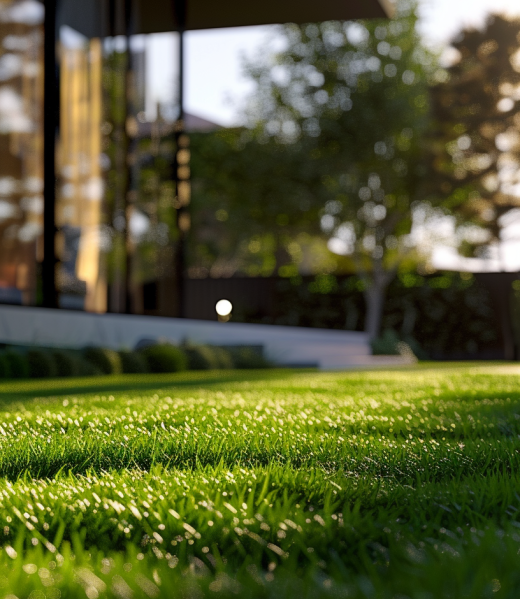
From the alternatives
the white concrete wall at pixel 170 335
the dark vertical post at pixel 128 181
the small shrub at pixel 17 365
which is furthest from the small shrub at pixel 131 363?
the dark vertical post at pixel 128 181

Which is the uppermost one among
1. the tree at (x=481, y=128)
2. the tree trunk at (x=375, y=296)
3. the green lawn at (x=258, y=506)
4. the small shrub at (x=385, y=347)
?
the tree at (x=481, y=128)

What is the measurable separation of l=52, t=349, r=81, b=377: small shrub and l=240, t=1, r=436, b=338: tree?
448 inches

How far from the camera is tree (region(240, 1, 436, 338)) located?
19984mm

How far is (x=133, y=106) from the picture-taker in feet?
41.7

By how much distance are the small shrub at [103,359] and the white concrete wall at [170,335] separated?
2.65ft

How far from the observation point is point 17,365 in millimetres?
8961

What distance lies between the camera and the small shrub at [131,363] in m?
10.5

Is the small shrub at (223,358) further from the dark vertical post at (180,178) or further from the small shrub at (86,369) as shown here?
the small shrub at (86,369)

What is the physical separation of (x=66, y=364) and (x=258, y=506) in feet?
24.8

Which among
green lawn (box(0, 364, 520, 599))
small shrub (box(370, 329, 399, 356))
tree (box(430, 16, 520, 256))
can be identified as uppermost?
tree (box(430, 16, 520, 256))

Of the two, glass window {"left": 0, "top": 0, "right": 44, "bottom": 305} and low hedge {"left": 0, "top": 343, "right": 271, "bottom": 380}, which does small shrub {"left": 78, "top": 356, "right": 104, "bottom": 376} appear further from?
glass window {"left": 0, "top": 0, "right": 44, "bottom": 305}

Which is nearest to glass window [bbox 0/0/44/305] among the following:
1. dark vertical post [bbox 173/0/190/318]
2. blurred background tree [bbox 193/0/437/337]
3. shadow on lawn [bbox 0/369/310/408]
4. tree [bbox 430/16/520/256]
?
shadow on lawn [bbox 0/369/310/408]

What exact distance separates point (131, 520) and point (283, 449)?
1.08 metres

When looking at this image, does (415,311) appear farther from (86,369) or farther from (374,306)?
(86,369)
